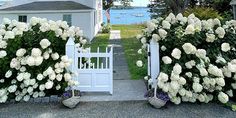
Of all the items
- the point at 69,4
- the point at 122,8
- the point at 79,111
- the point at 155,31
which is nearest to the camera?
the point at 79,111

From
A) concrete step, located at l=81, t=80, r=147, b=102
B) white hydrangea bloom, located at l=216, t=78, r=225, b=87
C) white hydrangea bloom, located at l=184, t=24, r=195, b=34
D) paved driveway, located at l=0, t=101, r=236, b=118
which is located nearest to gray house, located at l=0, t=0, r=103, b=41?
concrete step, located at l=81, t=80, r=147, b=102

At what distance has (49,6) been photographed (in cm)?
1989

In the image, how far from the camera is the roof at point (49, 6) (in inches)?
753

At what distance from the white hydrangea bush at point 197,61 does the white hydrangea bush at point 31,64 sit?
2.15 metres

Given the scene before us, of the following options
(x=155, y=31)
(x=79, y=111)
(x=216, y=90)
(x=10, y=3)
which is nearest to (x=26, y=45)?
(x=79, y=111)

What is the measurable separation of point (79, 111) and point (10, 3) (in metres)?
17.7

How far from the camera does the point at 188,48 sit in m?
5.77

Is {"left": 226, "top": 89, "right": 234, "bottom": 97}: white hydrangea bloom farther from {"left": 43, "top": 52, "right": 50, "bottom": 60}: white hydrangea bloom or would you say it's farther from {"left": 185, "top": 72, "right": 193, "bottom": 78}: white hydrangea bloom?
{"left": 43, "top": 52, "right": 50, "bottom": 60}: white hydrangea bloom

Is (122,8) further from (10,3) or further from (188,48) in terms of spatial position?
(188,48)

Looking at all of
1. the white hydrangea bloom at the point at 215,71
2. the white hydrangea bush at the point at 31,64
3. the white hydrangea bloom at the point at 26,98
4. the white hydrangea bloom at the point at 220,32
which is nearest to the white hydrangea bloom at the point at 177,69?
the white hydrangea bloom at the point at 215,71

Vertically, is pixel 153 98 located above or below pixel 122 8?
below

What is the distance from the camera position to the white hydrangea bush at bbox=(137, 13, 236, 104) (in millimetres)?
5668

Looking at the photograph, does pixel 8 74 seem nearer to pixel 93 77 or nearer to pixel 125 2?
pixel 93 77

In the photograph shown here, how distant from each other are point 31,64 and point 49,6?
1498 centimetres
